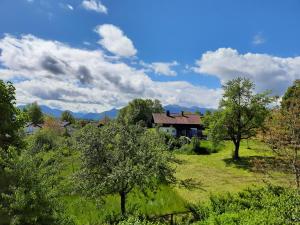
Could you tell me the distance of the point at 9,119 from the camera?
2008 centimetres

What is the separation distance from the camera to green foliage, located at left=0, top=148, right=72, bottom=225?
13.3 meters

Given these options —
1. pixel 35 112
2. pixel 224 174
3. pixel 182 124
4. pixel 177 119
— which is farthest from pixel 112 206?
pixel 35 112

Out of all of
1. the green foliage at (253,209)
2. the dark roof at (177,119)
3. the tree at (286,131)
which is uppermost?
the dark roof at (177,119)

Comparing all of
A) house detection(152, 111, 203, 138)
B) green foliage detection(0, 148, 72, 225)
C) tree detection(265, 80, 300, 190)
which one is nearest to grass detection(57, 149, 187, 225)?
green foliage detection(0, 148, 72, 225)

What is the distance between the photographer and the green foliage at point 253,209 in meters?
16.7

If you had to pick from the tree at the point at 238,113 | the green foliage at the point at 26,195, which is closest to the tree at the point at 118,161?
the green foliage at the point at 26,195

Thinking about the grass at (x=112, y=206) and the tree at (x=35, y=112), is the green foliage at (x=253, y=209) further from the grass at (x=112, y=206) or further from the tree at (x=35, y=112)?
the tree at (x=35, y=112)

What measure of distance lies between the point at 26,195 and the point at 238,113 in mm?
39016

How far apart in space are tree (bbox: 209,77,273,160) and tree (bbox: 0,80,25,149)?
3156 cm

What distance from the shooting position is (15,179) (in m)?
14.2

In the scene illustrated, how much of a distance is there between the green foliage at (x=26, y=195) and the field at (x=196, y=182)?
11.7 ft

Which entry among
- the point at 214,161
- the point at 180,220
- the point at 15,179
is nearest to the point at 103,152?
the point at 180,220

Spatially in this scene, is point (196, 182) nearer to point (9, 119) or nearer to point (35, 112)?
point (9, 119)

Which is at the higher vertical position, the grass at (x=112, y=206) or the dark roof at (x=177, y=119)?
the dark roof at (x=177, y=119)
